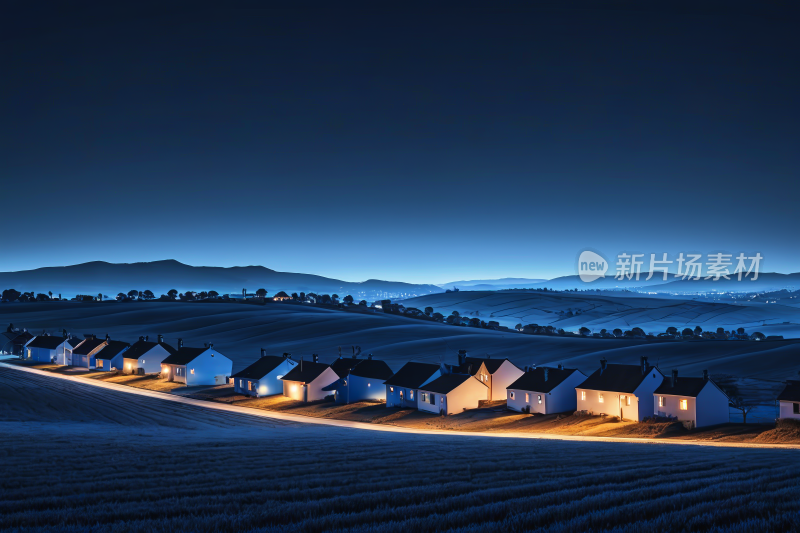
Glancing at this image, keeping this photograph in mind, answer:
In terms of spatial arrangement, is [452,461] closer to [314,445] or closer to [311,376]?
[314,445]

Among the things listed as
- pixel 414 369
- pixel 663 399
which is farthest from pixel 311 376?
pixel 663 399

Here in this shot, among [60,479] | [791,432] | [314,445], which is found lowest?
[791,432]

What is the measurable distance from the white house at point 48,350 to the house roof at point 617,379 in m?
76.5

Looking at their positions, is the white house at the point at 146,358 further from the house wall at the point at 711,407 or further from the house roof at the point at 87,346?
the house wall at the point at 711,407

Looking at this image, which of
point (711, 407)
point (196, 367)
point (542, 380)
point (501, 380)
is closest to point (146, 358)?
point (196, 367)

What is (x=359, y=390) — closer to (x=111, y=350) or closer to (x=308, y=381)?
(x=308, y=381)

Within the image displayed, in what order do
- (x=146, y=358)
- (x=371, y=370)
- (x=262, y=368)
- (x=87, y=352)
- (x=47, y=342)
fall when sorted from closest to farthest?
(x=371, y=370), (x=262, y=368), (x=146, y=358), (x=87, y=352), (x=47, y=342)

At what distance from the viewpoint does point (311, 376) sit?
59969 millimetres

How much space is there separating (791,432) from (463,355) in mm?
31085

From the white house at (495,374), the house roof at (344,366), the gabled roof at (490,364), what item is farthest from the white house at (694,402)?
the house roof at (344,366)

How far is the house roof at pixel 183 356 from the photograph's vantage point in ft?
235

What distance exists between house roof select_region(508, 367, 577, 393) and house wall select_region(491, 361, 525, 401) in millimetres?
4584

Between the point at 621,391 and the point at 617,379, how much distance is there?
173 centimetres

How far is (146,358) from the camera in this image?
261 feet
